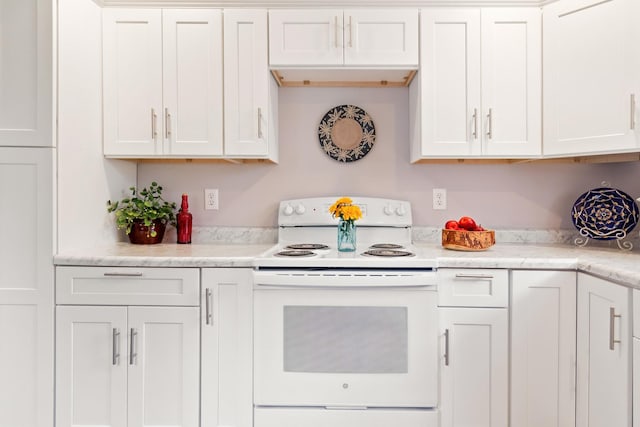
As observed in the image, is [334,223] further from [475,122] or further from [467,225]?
[475,122]

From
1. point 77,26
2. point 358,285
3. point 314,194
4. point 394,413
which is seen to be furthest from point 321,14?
point 394,413

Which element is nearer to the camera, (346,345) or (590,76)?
(346,345)

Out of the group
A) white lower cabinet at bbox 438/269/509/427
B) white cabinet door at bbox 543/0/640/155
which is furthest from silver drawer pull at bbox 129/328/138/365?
white cabinet door at bbox 543/0/640/155

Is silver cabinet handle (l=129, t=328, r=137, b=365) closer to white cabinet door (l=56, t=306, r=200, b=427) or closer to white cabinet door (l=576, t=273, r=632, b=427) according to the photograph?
white cabinet door (l=56, t=306, r=200, b=427)

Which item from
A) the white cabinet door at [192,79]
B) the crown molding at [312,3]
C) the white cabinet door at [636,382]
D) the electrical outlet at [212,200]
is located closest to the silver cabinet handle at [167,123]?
the white cabinet door at [192,79]

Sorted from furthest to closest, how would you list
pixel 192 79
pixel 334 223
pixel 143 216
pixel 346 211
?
pixel 334 223 < pixel 143 216 < pixel 192 79 < pixel 346 211

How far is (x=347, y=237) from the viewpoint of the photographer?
209cm

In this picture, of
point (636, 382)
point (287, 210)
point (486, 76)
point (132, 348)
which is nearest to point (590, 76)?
point (486, 76)

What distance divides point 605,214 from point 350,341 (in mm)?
1536

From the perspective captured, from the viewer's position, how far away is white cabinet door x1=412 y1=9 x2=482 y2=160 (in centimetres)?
212

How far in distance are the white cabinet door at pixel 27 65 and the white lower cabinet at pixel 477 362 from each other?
6.38 feet

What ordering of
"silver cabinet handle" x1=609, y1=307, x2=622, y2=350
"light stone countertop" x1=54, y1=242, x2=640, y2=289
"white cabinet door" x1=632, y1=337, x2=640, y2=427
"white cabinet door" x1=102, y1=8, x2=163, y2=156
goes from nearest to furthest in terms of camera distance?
"white cabinet door" x1=632, y1=337, x2=640, y2=427
"silver cabinet handle" x1=609, y1=307, x2=622, y2=350
"light stone countertop" x1=54, y1=242, x2=640, y2=289
"white cabinet door" x1=102, y1=8, x2=163, y2=156

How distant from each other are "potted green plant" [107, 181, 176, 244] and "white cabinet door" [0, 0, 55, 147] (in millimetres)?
564

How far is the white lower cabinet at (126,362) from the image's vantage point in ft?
5.98
